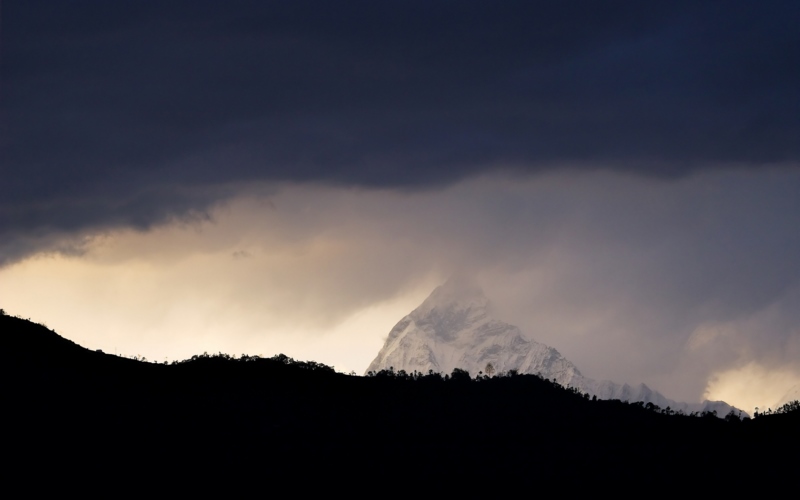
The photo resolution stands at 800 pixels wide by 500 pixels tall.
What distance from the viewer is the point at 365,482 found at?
→ 74.5 m

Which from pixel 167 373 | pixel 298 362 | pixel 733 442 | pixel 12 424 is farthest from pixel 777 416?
pixel 12 424

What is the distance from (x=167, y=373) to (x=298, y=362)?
9.04 meters

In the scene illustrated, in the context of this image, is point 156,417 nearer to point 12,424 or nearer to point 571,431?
point 12,424

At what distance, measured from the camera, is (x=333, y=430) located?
80312 millimetres

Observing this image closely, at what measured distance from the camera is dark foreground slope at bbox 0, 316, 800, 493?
74.2m

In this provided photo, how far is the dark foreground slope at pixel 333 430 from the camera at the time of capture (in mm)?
74250

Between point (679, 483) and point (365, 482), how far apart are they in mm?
17851

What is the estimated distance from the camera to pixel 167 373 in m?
86.6

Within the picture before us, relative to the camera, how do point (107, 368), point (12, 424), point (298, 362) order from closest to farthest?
point (12, 424), point (107, 368), point (298, 362)

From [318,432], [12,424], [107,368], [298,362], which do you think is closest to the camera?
[12,424]

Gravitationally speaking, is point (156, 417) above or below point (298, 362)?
below

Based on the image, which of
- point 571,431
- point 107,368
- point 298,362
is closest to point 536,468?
point 571,431

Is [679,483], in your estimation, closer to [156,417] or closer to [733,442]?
[733,442]

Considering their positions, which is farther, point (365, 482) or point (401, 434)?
point (401, 434)
